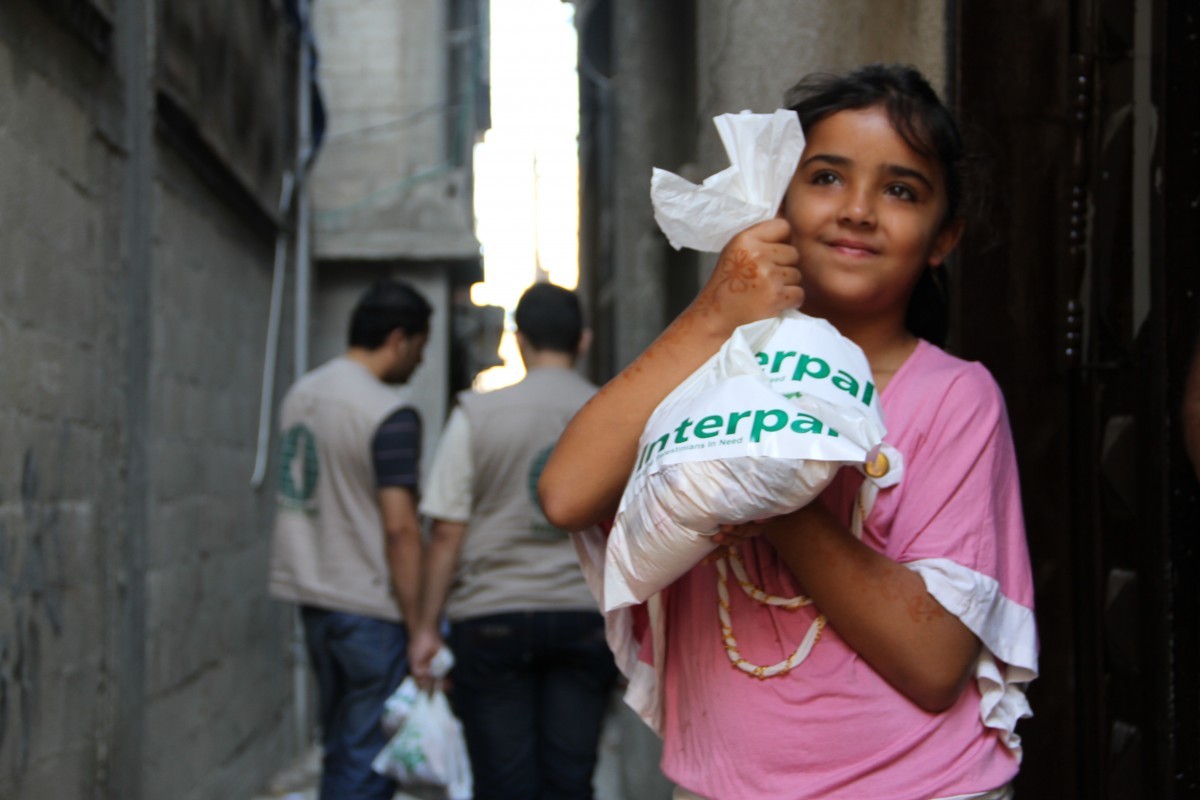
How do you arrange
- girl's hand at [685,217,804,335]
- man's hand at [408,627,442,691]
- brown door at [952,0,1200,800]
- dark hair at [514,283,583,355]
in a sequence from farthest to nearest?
man's hand at [408,627,442,691]
dark hair at [514,283,583,355]
brown door at [952,0,1200,800]
girl's hand at [685,217,804,335]

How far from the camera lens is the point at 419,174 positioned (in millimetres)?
→ 10773

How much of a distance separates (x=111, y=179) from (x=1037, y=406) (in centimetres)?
317

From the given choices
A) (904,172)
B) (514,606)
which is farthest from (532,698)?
(904,172)

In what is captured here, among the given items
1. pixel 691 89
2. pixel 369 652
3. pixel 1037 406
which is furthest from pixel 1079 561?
pixel 691 89

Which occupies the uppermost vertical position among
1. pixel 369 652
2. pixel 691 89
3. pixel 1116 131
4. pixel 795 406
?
pixel 691 89

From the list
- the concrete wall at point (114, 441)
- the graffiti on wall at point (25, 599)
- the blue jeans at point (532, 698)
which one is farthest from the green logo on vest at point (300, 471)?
the graffiti on wall at point (25, 599)

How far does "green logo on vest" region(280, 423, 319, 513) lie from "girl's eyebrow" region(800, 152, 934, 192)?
10.3ft

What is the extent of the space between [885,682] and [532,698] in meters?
2.76

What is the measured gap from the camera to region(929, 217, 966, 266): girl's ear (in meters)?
2.03

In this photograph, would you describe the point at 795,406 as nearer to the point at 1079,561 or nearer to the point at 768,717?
the point at 768,717

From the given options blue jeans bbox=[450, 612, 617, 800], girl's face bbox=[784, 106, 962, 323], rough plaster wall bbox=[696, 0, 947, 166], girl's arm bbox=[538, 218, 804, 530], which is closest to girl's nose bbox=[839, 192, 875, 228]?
girl's face bbox=[784, 106, 962, 323]

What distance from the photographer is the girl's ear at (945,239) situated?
2025 millimetres

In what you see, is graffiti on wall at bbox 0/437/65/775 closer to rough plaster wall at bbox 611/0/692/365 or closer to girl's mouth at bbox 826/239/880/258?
girl's mouth at bbox 826/239/880/258

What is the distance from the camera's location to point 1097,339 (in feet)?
8.80
